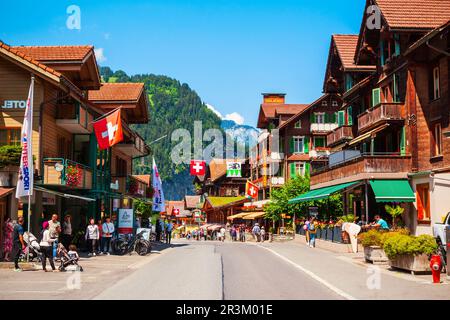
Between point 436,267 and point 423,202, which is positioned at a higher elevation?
point 423,202

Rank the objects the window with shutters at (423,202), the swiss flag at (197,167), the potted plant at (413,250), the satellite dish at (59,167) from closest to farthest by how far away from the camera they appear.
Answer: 1. the potted plant at (413,250)
2. the satellite dish at (59,167)
3. the window with shutters at (423,202)
4. the swiss flag at (197,167)

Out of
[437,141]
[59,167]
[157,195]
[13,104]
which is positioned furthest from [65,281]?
[157,195]

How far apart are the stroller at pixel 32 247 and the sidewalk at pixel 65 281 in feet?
1.91

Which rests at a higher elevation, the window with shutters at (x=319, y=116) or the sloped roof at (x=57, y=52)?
the window with shutters at (x=319, y=116)

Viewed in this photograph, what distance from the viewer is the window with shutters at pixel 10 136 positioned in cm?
2725

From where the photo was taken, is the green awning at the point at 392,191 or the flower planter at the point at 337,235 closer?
the green awning at the point at 392,191

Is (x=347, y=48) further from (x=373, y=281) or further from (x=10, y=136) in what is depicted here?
(x=373, y=281)

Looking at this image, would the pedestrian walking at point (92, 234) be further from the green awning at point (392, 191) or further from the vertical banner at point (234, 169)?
the vertical banner at point (234, 169)

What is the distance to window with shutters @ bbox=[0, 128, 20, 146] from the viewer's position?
27.2 metres

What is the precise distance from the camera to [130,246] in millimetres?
29234

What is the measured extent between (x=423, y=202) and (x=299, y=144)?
3833 centimetres

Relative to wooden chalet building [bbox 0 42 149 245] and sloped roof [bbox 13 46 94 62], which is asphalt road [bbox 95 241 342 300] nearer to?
wooden chalet building [bbox 0 42 149 245]

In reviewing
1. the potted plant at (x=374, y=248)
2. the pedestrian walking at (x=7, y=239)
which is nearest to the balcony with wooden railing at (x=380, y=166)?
the potted plant at (x=374, y=248)

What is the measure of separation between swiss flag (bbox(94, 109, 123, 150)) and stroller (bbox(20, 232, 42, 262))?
23.5 ft
